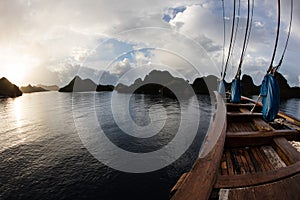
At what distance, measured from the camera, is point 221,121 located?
16.3 feet

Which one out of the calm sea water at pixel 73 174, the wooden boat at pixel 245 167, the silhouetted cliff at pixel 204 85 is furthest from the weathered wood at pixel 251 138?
the silhouetted cliff at pixel 204 85

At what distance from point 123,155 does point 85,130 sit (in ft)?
40.0

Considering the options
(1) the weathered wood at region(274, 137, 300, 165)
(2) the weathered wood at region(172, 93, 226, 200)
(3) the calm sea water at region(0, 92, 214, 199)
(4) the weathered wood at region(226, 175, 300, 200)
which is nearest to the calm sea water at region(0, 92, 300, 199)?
(3) the calm sea water at region(0, 92, 214, 199)

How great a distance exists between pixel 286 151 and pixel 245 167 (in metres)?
0.95

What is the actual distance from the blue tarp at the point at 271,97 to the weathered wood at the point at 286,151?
0.74 metres

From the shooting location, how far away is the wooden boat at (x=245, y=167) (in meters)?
1.94

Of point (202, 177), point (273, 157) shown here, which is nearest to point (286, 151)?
point (273, 157)

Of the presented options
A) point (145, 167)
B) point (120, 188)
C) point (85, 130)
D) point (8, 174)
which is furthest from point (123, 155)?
point (85, 130)

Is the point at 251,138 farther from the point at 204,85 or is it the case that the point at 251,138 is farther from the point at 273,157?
the point at 204,85

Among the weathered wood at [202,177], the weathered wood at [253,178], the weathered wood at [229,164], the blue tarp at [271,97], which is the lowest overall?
the weathered wood at [229,164]

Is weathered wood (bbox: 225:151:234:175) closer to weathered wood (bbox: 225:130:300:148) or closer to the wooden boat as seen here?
the wooden boat

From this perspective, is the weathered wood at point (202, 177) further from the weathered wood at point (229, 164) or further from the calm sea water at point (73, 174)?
the calm sea water at point (73, 174)

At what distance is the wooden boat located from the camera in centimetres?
194

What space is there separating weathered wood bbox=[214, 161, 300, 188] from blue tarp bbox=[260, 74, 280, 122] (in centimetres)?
267
